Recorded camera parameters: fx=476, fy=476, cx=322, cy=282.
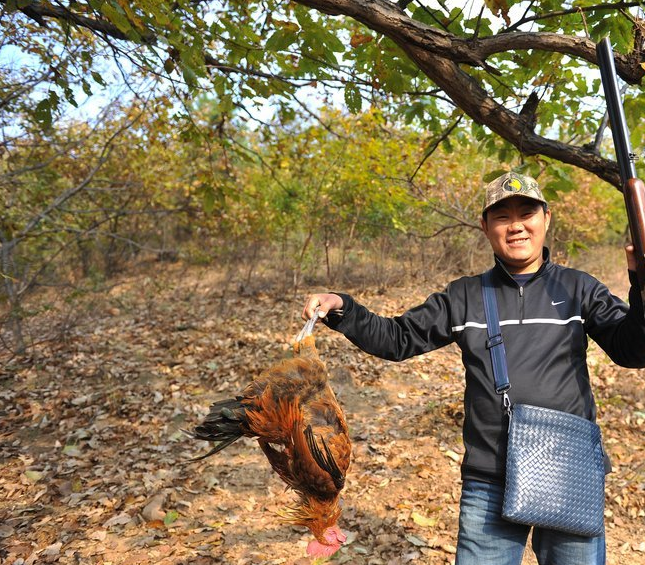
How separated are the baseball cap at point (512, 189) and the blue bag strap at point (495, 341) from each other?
38 cm

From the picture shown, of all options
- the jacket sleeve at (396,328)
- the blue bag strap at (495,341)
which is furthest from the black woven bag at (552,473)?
the jacket sleeve at (396,328)

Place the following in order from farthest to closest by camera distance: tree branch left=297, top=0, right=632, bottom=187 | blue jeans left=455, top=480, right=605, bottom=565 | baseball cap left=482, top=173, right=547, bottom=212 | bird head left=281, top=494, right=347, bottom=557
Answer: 1. tree branch left=297, top=0, right=632, bottom=187
2. baseball cap left=482, top=173, right=547, bottom=212
3. blue jeans left=455, top=480, right=605, bottom=565
4. bird head left=281, top=494, right=347, bottom=557

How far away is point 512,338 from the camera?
6.86 ft

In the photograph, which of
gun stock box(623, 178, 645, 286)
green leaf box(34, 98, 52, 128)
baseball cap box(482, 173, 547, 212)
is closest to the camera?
gun stock box(623, 178, 645, 286)

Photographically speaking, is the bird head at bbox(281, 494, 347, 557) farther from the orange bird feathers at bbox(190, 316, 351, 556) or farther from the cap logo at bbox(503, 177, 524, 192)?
the cap logo at bbox(503, 177, 524, 192)

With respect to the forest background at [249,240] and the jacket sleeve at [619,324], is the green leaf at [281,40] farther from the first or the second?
the jacket sleeve at [619,324]

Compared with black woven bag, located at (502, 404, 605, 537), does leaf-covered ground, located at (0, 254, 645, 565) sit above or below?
below

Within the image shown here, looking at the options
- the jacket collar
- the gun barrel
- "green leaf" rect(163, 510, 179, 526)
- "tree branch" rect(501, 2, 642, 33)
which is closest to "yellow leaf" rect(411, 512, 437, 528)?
"green leaf" rect(163, 510, 179, 526)

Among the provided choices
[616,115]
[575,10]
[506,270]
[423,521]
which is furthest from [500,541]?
[575,10]

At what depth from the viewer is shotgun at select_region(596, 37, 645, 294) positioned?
168 centimetres

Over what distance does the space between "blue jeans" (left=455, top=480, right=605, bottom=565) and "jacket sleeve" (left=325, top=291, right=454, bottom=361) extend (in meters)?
0.64

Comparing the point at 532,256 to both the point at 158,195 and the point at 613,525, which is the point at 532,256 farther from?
the point at 158,195

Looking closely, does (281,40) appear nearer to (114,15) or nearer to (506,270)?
(114,15)

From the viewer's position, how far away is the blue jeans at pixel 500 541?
6.33 ft
